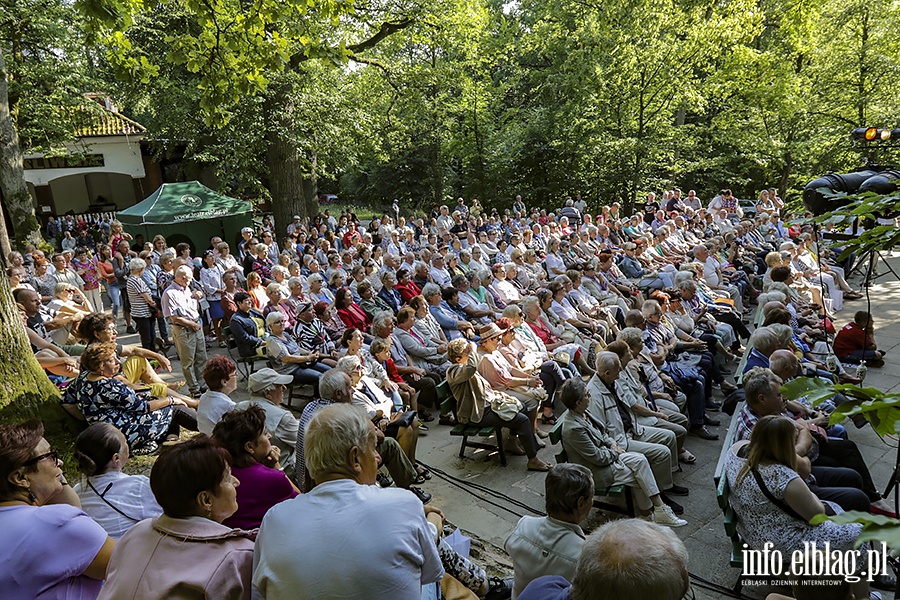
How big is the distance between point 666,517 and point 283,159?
46.0 ft

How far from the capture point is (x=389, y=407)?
16.9 feet

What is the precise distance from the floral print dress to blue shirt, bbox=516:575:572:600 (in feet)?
10.4

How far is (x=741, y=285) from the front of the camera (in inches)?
400

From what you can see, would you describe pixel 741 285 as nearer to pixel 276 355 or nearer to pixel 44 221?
pixel 276 355

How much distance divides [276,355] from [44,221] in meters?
25.4

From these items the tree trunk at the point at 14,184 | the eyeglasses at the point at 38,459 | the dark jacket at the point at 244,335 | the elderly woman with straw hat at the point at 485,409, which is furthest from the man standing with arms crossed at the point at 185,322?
the tree trunk at the point at 14,184

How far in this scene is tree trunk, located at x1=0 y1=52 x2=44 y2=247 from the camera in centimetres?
1270

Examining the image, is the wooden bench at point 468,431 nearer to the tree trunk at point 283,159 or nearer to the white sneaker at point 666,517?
the white sneaker at point 666,517

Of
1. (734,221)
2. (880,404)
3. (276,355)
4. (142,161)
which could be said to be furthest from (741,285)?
(142,161)

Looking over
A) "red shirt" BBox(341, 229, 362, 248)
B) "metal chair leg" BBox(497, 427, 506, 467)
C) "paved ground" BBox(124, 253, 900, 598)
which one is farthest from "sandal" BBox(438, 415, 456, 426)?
"red shirt" BBox(341, 229, 362, 248)

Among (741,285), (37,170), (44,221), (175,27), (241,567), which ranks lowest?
(741,285)

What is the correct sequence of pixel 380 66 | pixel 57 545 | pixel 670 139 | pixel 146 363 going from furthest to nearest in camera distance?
pixel 670 139
pixel 380 66
pixel 146 363
pixel 57 545

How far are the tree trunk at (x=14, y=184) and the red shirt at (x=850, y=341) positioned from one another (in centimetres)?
1613

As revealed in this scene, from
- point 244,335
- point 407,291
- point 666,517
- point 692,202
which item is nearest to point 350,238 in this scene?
point 407,291
